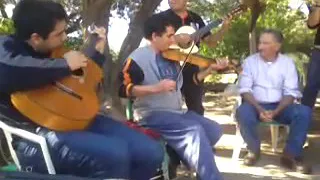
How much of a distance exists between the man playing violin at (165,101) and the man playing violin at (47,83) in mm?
610

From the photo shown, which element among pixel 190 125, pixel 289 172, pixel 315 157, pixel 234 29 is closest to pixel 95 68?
pixel 190 125

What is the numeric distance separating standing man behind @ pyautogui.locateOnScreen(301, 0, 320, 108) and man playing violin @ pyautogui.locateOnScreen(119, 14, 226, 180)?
175 centimetres

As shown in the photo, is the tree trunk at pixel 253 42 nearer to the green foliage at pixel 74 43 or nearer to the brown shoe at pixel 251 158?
the brown shoe at pixel 251 158

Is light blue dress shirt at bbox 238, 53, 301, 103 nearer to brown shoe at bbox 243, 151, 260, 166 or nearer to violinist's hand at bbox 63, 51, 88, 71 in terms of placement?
brown shoe at bbox 243, 151, 260, 166

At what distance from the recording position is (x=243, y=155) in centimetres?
562

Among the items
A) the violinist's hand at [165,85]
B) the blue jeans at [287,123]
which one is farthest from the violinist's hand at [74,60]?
the blue jeans at [287,123]

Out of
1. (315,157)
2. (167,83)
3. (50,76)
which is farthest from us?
(315,157)

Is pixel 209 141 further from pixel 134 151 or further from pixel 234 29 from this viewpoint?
pixel 234 29

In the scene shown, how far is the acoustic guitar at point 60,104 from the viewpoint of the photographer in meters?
2.99

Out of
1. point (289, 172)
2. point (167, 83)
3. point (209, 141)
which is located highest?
point (167, 83)

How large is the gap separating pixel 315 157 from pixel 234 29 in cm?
677

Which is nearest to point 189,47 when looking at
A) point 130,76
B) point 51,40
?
point 130,76

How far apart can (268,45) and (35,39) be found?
8.85 feet

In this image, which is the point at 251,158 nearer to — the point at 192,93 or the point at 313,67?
the point at 192,93
